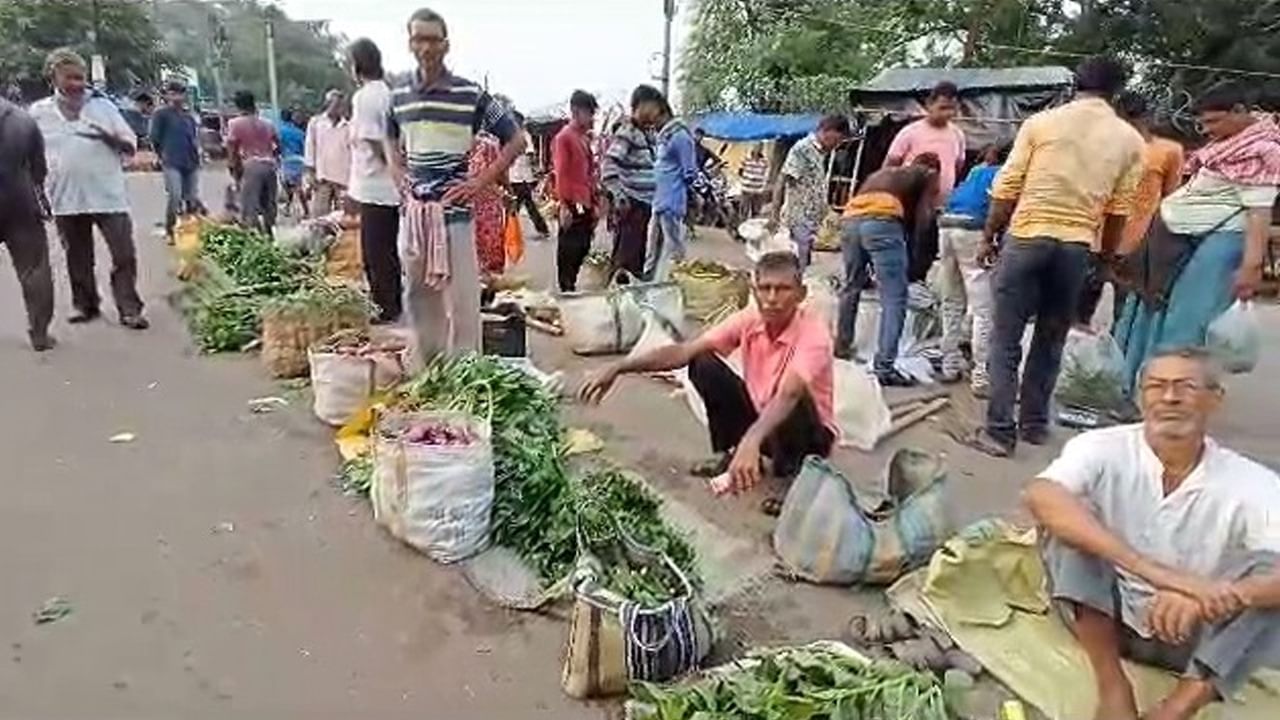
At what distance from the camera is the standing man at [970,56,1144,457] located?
506cm

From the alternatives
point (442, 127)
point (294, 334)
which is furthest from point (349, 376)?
point (442, 127)

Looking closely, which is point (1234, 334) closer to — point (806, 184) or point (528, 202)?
point (806, 184)

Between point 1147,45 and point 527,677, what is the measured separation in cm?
2530

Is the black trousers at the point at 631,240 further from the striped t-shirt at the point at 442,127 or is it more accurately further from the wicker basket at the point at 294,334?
the striped t-shirt at the point at 442,127

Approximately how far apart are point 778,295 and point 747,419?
2.04ft

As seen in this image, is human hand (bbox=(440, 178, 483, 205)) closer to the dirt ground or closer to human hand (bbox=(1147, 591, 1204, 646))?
the dirt ground

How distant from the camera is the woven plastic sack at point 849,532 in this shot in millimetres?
3826

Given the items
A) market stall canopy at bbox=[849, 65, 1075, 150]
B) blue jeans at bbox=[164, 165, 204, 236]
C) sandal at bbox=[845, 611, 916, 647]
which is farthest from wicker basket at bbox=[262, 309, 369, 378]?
market stall canopy at bbox=[849, 65, 1075, 150]

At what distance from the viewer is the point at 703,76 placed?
97.1 feet

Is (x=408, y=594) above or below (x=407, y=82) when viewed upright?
below

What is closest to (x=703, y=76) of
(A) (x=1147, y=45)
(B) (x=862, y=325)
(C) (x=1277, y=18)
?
(A) (x=1147, y=45)

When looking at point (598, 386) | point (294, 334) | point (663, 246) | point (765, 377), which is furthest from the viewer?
point (663, 246)

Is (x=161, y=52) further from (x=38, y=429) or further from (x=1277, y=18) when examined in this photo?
(x=38, y=429)

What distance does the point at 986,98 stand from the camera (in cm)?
1459
